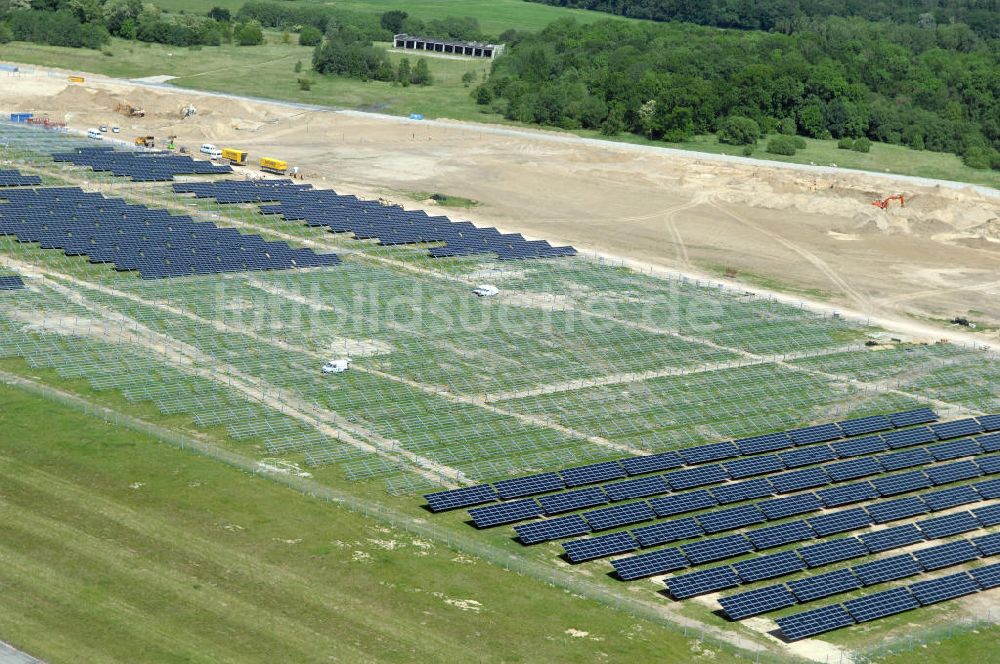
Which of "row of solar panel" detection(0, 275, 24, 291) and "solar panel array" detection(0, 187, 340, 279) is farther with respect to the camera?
"solar panel array" detection(0, 187, 340, 279)

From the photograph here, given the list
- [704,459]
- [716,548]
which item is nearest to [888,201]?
[704,459]

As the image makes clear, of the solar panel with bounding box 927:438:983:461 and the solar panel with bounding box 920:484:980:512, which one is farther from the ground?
the solar panel with bounding box 927:438:983:461

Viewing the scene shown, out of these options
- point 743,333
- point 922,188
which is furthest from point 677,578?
point 922,188

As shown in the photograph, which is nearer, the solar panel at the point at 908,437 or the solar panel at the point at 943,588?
the solar panel at the point at 943,588

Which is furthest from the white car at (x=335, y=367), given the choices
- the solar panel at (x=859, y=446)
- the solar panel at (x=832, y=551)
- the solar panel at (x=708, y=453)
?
the solar panel at (x=832, y=551)

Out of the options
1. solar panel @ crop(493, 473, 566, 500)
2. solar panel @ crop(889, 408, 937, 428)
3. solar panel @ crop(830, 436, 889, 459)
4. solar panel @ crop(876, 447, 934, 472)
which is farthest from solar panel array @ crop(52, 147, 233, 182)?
solar panel @ crop(876, 447, 934, 472)

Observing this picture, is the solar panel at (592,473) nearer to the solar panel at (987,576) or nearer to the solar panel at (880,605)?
the solar panel at (880,605)

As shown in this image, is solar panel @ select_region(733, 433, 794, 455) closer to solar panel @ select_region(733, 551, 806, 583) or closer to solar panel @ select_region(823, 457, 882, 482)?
solar panel @ select_region(823, 457, 882, 482)
